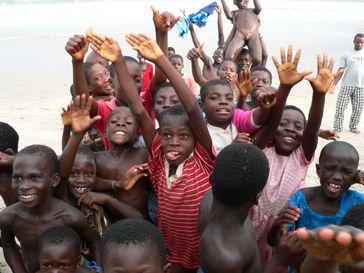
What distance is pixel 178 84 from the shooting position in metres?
2.59

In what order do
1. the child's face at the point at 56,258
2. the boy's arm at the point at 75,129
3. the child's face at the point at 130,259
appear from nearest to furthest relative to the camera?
the child's face at the point at 130,259, the child's face at the point at 56,258, the boy's arm at the point at 75,129

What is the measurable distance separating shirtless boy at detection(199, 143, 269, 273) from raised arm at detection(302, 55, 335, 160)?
2.78 ft

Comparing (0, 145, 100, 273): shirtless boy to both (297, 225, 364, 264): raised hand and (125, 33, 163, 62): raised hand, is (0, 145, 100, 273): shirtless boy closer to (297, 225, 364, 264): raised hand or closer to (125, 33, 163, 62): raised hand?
(125, 33, 163, 62): raised hand

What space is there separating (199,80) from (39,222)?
3.39 meters

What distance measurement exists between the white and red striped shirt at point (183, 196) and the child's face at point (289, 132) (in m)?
0.55

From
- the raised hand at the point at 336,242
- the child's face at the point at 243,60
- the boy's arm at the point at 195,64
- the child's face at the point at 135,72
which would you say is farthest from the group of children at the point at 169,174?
the child's face at the point at 243,60

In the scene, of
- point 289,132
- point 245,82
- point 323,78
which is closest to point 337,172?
point 289,132

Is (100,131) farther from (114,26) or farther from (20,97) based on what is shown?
(114,26)

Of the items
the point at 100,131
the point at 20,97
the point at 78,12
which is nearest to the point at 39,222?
the point at 100,131

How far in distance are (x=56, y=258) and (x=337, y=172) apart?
1.62 metres

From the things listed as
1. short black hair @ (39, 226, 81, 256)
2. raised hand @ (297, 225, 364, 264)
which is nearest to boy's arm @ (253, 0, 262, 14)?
short black hair @ (39, 226, 81, 256)

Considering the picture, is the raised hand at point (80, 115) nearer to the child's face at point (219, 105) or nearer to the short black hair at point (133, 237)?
the child's face at point (219, 105)

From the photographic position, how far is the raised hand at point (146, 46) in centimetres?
258

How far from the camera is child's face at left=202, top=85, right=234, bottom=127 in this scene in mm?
3072
